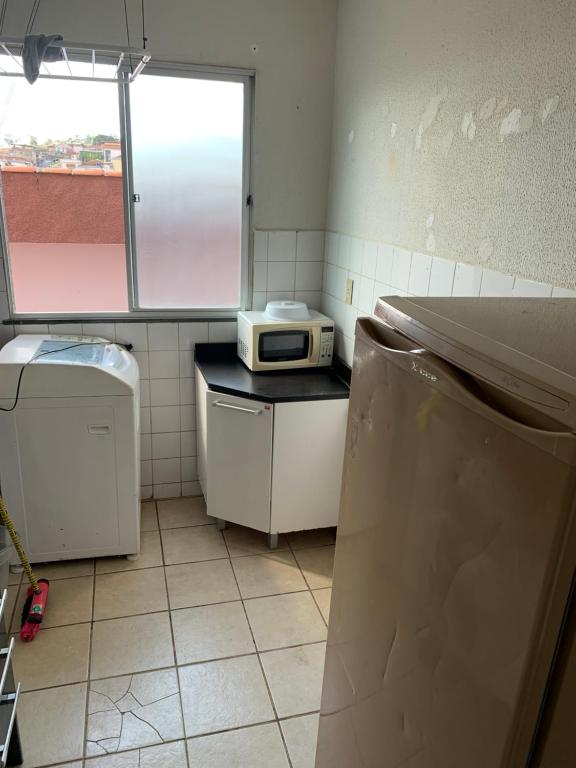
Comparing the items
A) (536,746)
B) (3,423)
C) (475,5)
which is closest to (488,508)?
(536,746)

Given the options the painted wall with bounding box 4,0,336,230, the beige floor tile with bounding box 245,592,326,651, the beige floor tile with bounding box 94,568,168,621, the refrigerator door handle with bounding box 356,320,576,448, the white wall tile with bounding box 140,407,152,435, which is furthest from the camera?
the white wall tile with bounding box 140,407,152,435

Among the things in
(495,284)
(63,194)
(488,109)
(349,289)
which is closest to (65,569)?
(63,194)

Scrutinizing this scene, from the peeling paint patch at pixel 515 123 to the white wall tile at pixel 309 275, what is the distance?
4.99 ft

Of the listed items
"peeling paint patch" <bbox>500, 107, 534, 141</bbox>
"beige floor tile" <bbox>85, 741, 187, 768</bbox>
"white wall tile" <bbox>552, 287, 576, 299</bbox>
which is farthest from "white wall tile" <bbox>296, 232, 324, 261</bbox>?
"beige floor tile" <bbox>85, 741, 187, 768</bbox>

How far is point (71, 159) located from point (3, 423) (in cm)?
121

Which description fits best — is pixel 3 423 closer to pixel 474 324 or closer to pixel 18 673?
pixel 18 673

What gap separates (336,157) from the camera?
277 centimetres

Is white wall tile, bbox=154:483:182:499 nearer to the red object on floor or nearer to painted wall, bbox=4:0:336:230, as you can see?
the red object on floor

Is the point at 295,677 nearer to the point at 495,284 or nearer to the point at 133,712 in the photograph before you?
the point at 133,712

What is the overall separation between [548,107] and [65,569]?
2.45 m

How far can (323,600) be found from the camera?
7.92ft

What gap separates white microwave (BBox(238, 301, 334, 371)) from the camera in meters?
2.68

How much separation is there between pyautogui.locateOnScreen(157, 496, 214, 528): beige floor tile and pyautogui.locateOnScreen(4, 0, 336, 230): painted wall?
148cm

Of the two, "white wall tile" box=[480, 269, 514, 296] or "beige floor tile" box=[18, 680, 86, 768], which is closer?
"white wall tile" box=[480, 269, 514, 296]
